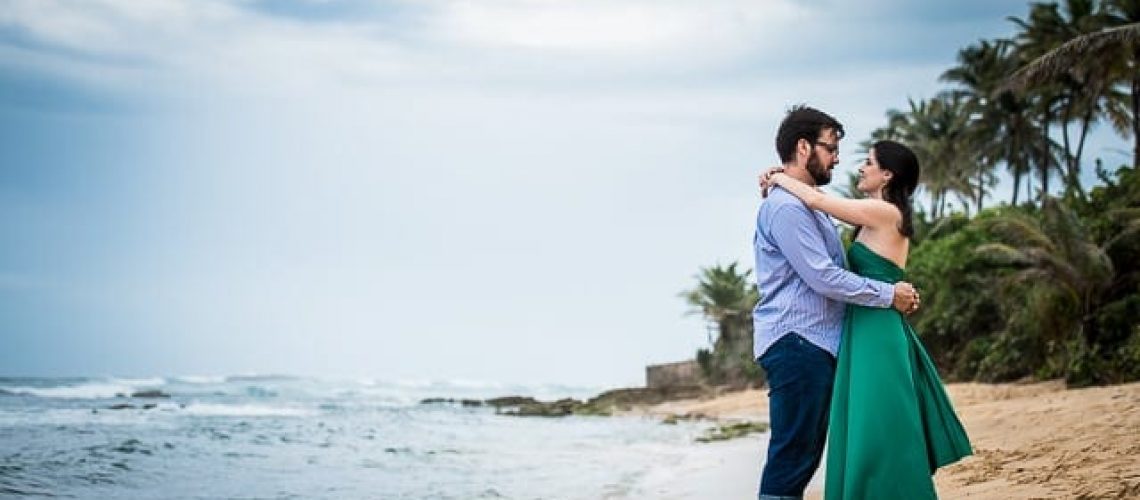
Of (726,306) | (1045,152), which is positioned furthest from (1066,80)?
(726,306)

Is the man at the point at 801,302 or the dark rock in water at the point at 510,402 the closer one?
the man at the point at 801,302

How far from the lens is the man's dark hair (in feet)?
13.6

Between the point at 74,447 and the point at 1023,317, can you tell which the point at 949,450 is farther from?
the point at 1023,317

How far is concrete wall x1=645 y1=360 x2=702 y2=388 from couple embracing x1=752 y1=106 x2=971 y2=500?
43.6 meters

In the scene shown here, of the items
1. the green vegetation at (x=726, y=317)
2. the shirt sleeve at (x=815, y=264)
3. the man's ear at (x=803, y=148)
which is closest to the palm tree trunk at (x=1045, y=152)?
the green vegetation at (x=726, y=317)

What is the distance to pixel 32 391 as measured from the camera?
49.9m

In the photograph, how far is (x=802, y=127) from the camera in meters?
4.18

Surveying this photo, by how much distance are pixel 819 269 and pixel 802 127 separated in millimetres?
532

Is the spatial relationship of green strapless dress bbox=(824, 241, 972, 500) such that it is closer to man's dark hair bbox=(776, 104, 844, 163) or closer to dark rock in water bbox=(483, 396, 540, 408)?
man's dark hair bbox=(776, 104, 844, 163)

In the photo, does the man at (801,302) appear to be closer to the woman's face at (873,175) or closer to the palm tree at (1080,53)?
the woman's face at (873,175)

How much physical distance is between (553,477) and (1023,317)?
41.6 feet

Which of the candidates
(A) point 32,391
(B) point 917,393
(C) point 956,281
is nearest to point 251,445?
(B) point 917,393

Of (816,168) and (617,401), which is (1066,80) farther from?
(816,168)

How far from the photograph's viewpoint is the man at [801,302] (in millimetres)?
4039
